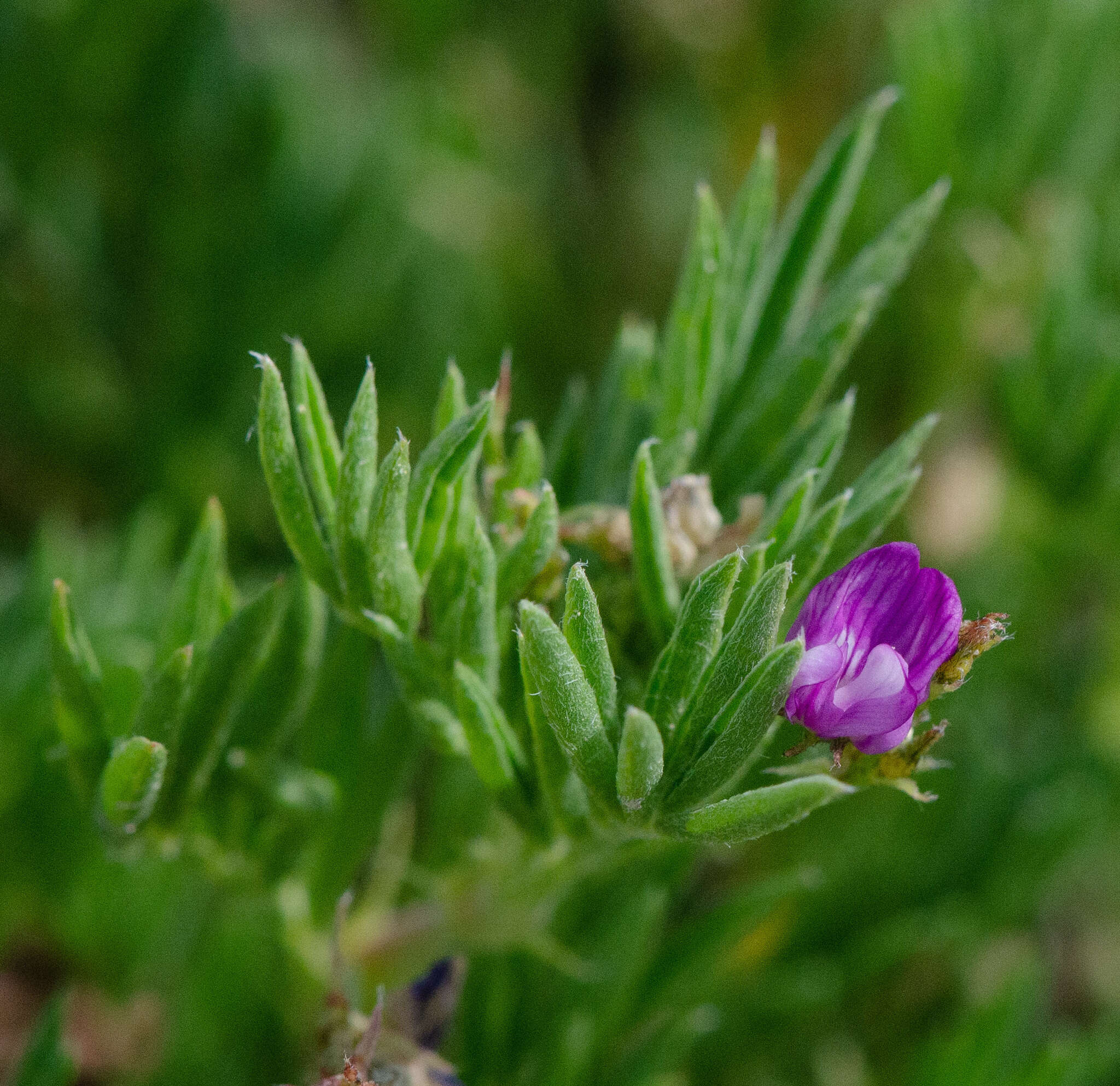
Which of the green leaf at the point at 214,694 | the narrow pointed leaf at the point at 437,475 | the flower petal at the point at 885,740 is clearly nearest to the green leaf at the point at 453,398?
the narrow pointed leaf at the point at 437,475

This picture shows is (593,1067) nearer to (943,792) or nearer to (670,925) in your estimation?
(670,925)

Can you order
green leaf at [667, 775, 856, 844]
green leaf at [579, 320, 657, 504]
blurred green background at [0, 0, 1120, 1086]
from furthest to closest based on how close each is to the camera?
blurred green background at [0, 0, 1120, 1086] < green leaf at [579, 320, 657, 504] < green leaf at [667, 775, 856, 844]

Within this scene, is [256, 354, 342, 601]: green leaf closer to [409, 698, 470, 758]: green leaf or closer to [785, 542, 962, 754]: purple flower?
[409, 698, 470, 758]: green leaf

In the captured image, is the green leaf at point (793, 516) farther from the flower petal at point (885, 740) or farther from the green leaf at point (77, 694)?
the green leaf at point (77, 694)

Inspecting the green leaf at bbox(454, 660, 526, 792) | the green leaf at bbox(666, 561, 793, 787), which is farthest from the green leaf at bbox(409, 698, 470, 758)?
the green leaf at bbox(666, 561, 793, 787)

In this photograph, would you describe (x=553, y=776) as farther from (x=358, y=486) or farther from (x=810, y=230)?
(x=810, y=230)

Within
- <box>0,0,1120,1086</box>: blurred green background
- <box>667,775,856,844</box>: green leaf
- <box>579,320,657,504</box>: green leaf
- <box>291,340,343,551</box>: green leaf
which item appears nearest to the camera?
<box>667,775,856,844</box>: green leaf
